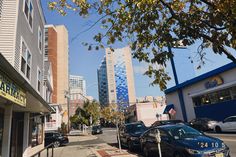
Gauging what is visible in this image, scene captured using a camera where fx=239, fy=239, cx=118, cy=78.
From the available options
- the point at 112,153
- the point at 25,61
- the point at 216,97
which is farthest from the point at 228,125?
the point at 25,61

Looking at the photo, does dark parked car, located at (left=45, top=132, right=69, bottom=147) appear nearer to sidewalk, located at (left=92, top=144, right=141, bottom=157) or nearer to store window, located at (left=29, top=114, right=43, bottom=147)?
store window, located at (left=29, top=114, right=43, bottom=147)

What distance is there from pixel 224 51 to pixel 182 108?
3173 cm

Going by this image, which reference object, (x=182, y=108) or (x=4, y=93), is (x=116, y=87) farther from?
(x=4, y=93)

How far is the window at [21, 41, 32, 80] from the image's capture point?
1251 centimetres

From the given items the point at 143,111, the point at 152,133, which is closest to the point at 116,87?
the point at 143,111

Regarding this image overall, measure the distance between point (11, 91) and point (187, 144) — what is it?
6416 millimetres

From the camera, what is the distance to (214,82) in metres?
29.4

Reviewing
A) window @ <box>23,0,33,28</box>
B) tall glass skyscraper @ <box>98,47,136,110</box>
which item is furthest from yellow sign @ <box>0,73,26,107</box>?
tall glass skyscraper @ <box>98,47,136,110</box>

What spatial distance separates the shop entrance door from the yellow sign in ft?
18.9

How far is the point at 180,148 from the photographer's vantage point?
9.08 metres

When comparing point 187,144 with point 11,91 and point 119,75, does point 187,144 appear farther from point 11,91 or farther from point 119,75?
point 119,75

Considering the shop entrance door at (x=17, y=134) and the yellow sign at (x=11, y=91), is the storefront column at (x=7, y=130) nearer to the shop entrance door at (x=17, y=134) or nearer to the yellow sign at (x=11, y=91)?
the yellow sign at (x=11, y=91)

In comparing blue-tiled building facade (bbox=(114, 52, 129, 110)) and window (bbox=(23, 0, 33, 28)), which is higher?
blue-tiled building facade (bbox=(114, 52, 129, 110))

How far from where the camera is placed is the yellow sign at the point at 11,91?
532cm
